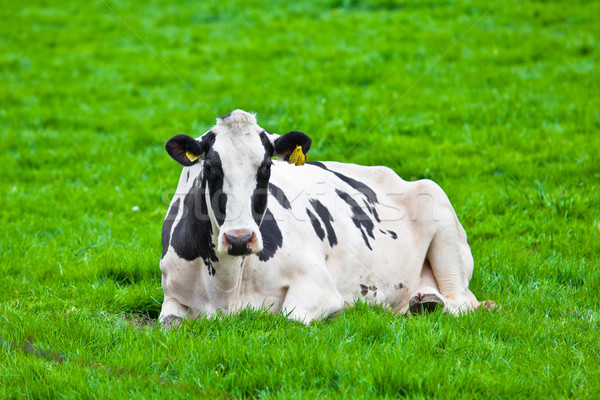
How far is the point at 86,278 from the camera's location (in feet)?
20.3

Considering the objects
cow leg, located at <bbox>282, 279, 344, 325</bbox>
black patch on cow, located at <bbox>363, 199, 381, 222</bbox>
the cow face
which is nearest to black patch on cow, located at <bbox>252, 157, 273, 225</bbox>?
the cow face

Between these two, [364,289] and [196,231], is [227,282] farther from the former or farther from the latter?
[364,289]

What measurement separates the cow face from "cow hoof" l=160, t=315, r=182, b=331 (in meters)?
0.64

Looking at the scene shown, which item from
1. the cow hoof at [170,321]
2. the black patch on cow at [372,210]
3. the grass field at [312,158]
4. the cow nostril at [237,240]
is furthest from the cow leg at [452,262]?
the cow hoof at [170,321]

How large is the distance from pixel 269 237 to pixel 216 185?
2.53 ft

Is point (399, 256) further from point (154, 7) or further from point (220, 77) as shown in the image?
point (154, 7)

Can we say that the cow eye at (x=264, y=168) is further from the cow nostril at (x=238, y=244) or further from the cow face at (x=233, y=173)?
the cow nostril at (x=238, y=244)

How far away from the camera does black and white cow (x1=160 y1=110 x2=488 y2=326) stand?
15.5ft

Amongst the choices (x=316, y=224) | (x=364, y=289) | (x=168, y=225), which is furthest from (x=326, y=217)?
(x=168, y=225)

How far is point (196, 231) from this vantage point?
504 centimetres

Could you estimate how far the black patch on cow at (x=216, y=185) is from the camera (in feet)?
15.2

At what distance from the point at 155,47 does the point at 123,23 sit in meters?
2.38

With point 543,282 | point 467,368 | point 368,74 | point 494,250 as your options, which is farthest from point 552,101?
point 467,368

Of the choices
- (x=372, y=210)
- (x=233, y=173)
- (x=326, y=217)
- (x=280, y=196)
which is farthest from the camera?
(x=372, y=210)
